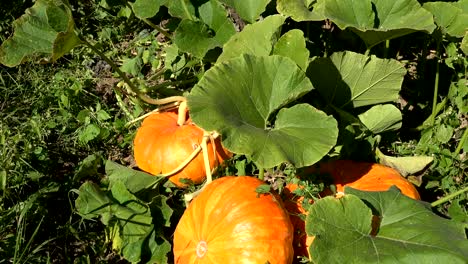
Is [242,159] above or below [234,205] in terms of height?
below

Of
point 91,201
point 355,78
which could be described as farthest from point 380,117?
point 91,201

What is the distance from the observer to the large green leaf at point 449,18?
10.4 feet

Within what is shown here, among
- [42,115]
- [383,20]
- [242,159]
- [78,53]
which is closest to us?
[383,20]

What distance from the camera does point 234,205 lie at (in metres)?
2.66

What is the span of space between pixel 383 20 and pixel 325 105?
19.1 inches

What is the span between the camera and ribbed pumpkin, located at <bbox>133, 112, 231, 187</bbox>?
318 centimetres

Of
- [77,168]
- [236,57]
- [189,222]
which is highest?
[236,57]

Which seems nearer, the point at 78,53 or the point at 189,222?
the point at 189,222

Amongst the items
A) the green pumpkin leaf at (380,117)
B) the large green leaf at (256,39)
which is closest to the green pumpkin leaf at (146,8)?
the large green leaf at (256,39)

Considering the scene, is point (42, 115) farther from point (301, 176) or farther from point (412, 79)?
A: point (412, 79)

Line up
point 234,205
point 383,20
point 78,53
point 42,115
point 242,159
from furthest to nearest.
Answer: point 78,53, point 42,115, point 242,159, point 383,20, point 234,205

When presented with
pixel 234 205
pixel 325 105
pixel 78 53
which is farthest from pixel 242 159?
pixel 78 53

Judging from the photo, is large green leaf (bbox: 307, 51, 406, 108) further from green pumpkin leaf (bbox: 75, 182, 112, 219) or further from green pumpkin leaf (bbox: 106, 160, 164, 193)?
green pumpkin leaf (bbox: 75, 182, 112, 219)

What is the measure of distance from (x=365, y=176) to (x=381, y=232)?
0.56m
